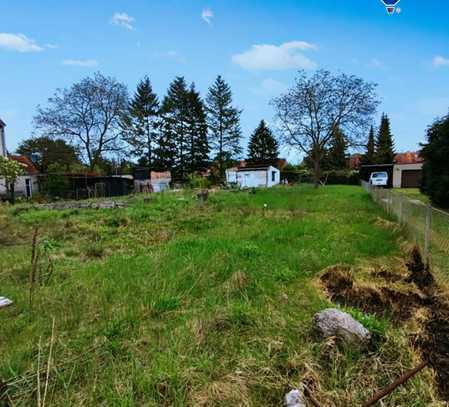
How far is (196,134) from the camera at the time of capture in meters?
34.1

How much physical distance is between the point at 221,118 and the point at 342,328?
116 ft

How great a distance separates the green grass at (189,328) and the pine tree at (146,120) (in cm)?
3070

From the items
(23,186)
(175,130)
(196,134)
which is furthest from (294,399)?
(175,130)

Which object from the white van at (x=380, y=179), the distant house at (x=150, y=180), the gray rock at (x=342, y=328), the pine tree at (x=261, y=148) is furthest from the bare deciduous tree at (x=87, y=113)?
the gray rock at (x=342, y=328)

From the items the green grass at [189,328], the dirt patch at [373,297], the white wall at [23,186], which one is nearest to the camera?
the green grass at [189,328]

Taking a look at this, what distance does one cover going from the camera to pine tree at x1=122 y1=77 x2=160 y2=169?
33156 mm

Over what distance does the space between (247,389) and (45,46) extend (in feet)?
57.3

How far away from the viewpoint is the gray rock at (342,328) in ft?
6.34

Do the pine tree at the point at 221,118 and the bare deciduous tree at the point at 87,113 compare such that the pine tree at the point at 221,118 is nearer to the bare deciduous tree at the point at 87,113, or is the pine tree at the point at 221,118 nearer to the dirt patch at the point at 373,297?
the bare deciduous tree at the point at 87,113

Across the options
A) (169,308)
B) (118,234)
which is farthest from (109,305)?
(118,234)

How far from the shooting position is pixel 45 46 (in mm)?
13156

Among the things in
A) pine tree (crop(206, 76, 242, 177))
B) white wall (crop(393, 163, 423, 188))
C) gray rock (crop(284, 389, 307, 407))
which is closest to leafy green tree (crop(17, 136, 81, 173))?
pine tree (crop(206, 76, 242, 177))

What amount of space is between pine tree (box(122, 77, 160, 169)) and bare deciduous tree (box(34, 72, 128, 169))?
24.3 feet

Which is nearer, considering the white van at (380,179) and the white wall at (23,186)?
the white wall at (23,186)
